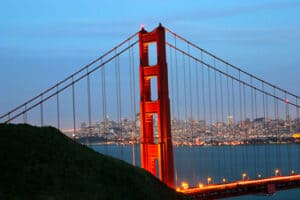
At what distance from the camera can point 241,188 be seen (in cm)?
3634

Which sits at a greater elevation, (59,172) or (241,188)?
(59,172)

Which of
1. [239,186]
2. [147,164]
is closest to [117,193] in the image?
[147,164]

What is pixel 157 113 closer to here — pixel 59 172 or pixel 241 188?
pixel 241 188

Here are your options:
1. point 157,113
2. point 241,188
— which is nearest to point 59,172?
point 157,113

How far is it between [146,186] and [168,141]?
6.28 m

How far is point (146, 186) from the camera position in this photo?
2680cm

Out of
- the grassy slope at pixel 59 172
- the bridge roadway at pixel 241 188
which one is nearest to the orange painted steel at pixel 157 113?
the bridge roadway at pixel 241 188

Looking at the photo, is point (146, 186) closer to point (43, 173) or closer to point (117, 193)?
point (117, 193)

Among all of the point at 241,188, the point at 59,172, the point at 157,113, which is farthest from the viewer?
the point at 241,188

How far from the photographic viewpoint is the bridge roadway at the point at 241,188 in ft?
111

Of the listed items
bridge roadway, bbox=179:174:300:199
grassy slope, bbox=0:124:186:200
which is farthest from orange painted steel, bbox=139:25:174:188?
grassy slope, bbox=0:124:186:200

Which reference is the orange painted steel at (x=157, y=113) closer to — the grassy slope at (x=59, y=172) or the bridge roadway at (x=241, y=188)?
the bridge roadway at (x=241, y=188)

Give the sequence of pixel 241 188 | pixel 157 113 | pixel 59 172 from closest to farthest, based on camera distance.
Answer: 1. pixel 59 172
2. pixel 157 113
3. pixel 241 188

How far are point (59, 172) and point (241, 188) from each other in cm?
1598
